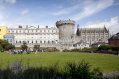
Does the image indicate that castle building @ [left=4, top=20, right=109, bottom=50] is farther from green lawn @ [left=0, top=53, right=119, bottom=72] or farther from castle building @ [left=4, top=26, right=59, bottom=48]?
green lawn @ [left=0, top=53, right=119, bottom=72]

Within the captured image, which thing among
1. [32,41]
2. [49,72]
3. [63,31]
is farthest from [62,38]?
[49,72]

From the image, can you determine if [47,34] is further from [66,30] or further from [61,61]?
[61,61]

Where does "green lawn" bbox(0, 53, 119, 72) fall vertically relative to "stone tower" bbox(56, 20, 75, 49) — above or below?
below

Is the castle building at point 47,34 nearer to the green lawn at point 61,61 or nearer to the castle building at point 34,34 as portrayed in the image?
the castle building at point 34,34

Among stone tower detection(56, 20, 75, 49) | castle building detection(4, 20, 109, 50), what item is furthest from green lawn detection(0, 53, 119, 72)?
stone tower detection(56, 20, 75, 49)

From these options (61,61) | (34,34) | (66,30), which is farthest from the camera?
(66,30)

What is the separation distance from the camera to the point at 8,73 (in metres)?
8.41

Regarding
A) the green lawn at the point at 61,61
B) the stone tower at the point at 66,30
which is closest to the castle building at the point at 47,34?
the stone tower at the point at 66,30

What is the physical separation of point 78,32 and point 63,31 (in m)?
16.0

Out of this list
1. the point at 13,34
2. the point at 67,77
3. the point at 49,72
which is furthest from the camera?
the point at 13,34

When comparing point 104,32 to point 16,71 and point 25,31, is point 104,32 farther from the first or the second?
point 16,71

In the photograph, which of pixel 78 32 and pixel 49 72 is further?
pixel 78 32

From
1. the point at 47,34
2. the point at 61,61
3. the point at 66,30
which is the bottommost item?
the point at 61,61

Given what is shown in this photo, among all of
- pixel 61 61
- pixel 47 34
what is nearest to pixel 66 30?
pixel 47 34
